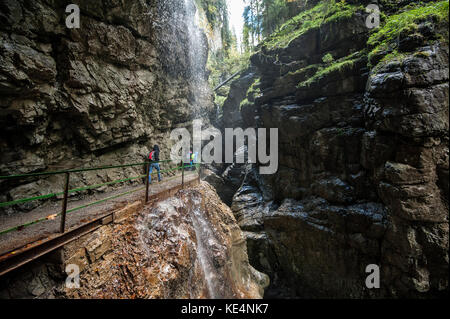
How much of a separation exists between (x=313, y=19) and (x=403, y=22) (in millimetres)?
6740

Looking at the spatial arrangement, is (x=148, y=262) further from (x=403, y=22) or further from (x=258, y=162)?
(x=403, y=22)

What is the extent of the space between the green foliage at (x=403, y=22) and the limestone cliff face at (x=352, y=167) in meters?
0.31

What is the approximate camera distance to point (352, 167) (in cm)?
977

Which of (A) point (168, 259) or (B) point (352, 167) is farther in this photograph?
(B) point (352, 167)

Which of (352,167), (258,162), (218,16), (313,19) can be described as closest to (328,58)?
(313,19)

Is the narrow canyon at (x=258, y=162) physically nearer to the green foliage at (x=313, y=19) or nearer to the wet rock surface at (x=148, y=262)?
the wet rock surface at (x=148, y=262)

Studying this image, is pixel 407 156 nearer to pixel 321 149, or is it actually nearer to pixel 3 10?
pixel 321 149

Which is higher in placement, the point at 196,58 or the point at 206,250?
the point at 196,58

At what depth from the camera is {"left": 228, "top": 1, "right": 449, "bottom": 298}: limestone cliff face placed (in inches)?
271

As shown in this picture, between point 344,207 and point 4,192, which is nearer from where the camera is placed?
point 4,192

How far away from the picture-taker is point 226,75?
25.6 metres

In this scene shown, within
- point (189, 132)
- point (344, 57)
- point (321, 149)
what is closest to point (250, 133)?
point (189, 132)

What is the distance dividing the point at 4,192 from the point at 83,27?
6304 mm

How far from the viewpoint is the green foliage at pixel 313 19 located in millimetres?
10562
